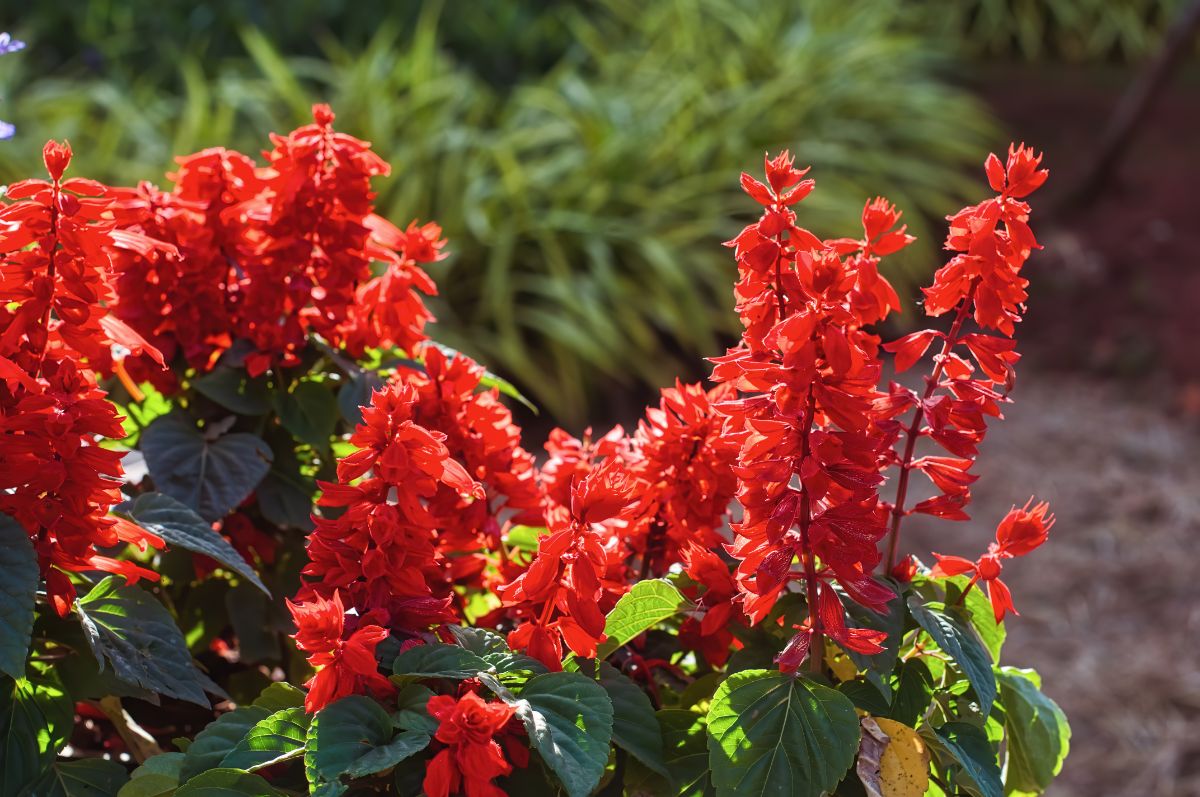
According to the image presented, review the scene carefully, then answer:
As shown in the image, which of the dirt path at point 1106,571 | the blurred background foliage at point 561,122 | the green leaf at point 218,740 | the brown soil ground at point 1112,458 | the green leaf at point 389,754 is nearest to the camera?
the green leaf at point 389,754

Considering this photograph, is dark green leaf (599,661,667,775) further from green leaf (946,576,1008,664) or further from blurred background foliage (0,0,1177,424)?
blurred background foliage (0,0,1177,424)

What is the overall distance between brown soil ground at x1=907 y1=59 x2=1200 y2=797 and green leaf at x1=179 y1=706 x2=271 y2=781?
255 cm

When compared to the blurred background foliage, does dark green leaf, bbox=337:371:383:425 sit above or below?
below

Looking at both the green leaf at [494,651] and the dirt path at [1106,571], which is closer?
the green leaf at [494,651]

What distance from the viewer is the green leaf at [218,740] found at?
41.0 inches

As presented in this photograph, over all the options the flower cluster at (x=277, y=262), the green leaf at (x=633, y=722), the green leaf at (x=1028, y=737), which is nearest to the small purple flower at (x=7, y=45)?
the flower cluster at (x=277, y=262)

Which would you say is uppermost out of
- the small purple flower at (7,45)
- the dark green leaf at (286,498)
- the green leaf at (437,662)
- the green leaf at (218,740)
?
the small purple flower at (7,45)

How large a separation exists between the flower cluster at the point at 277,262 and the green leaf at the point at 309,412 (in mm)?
37

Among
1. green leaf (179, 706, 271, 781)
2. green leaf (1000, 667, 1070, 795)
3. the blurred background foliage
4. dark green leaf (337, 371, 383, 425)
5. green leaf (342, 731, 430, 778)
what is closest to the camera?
green leaf (342, 731, 430, 778)

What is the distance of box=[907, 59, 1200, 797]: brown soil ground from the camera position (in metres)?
3.40

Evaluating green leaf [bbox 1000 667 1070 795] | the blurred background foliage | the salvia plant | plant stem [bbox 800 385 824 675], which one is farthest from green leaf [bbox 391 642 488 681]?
the blurred background foliage

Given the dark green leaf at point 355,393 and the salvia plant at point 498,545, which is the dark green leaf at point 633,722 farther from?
the dark green leaf at point 355,393

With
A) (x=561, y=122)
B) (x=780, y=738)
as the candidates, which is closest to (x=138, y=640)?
(x=780, y=738)

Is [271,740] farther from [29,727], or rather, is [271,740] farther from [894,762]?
[894,762]
